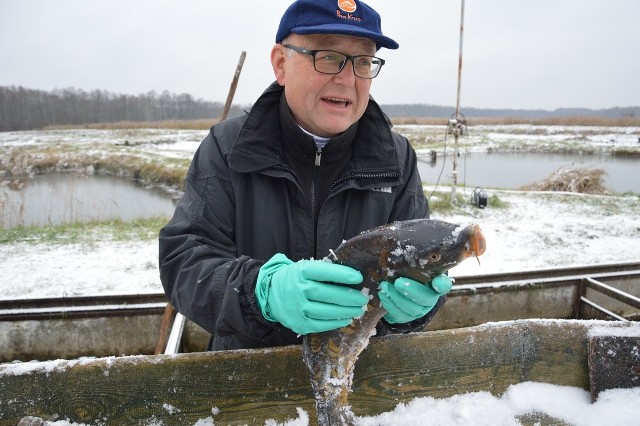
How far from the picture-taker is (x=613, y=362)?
187 cm

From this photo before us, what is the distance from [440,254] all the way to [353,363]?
0.60 m

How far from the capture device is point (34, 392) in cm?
155

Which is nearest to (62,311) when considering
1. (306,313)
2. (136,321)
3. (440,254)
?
(136,321)

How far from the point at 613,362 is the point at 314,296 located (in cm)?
145

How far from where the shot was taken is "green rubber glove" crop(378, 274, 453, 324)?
152 centimetres

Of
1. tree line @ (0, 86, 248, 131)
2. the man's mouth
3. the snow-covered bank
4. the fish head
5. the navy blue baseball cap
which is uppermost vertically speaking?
tree line @ (0, 86, 248, 131)

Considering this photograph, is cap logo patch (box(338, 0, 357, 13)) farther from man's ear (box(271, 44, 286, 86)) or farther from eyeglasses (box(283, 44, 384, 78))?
man's ear (box(271, 44, 286, 86))

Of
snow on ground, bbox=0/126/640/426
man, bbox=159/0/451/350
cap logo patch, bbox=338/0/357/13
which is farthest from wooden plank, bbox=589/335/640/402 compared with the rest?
cap logo patch, bbox=338/0/357/13

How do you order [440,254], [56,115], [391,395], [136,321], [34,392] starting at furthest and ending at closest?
[56,115], [136,321], [391,395], [34,392], [440,254]

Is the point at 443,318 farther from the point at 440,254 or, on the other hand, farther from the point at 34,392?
the point at 34,392

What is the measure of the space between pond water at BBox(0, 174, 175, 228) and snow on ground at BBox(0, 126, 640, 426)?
11.3 ft

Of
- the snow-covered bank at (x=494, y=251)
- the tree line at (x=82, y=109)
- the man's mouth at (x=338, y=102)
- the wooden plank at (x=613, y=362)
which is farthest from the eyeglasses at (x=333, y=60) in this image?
the tree line at (x=82, y=109)

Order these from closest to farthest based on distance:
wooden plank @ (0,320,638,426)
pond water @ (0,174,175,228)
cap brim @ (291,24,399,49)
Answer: wooden plank @ (0,320,638,426)
cap brim @ (291,24,399,49)
pond water @ (0,174,175,228)

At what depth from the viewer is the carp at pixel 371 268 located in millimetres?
1437
